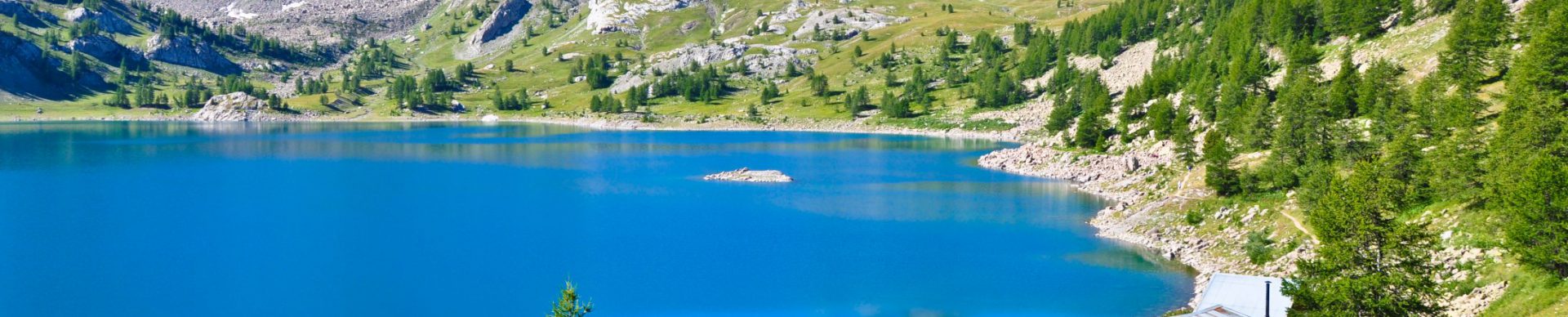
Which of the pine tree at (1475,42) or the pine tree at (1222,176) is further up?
the pine tree at (1475,42)

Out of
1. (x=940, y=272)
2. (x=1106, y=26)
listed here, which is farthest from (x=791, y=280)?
(x=1106, y=26)

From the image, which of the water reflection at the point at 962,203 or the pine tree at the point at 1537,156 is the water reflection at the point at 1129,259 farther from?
the pine tree at the point at 1537,156

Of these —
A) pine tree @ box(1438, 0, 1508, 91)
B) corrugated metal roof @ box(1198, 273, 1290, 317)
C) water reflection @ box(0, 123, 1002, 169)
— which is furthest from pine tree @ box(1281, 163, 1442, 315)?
water reflection @ box(0, 123, 1002, 169)

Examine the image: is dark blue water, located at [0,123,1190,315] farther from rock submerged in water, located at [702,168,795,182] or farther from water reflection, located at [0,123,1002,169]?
water reflection, located at [0,123,1002,169]

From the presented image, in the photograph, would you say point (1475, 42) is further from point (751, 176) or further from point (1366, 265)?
point (751, 176)

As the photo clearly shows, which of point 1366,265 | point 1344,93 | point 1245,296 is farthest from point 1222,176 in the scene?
point 1366,265

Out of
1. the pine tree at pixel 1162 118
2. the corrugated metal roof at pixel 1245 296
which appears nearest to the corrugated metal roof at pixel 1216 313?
the corrugated metal roof at pixel 1245 296

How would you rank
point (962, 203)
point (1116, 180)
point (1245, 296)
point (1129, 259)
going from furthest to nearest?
point (1116, 180) → point (962, 203) → point (1129, 259) → point (1245, 296)
